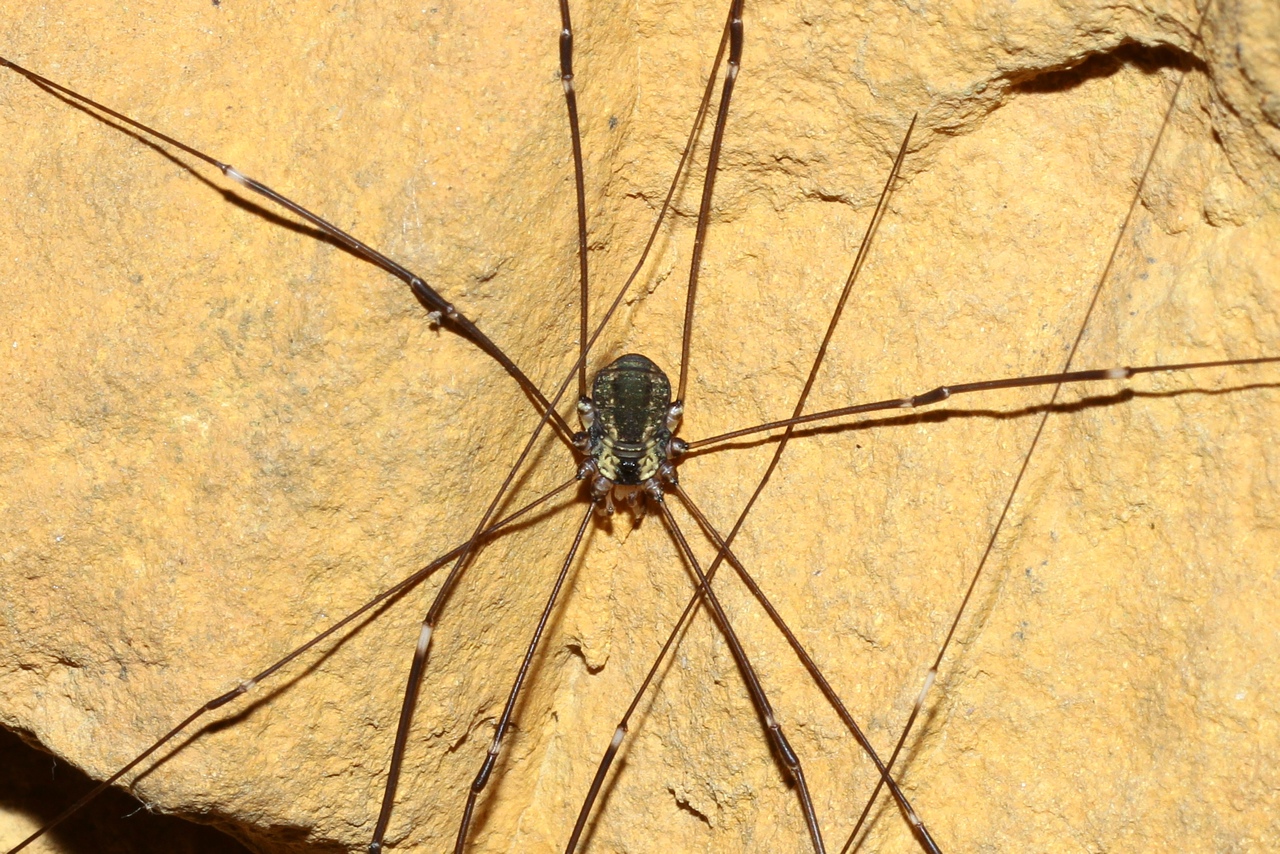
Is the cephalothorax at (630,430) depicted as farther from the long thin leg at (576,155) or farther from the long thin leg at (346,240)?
the long thin leg at (346,240)

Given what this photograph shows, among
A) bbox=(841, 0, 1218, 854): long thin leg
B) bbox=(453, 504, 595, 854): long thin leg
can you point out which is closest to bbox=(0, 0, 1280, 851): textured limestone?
bbox=(841, 0, 1218, 854): long thin leg

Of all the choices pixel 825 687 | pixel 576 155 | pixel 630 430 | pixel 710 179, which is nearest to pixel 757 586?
pixel 825 687

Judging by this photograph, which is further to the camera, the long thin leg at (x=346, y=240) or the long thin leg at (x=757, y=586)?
the long thin leg at (x=757, y=586)

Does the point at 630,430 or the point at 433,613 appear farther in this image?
the point at 630,430

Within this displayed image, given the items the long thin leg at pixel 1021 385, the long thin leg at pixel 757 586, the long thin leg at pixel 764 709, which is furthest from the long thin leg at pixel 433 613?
the long thin leg at pixel 1021 385

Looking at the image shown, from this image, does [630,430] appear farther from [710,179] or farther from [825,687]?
[825,687]

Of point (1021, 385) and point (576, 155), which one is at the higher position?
point (576, 155)

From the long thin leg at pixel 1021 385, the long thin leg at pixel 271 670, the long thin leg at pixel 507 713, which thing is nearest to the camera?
the long thin leg at pixel 1021 385
